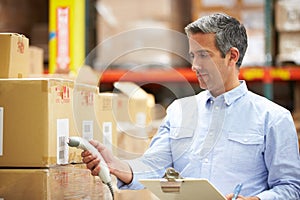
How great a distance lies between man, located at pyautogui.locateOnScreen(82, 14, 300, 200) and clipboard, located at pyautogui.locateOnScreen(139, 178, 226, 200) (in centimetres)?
13

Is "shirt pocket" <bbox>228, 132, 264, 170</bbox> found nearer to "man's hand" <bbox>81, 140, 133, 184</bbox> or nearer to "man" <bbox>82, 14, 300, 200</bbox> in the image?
"man" <bbox>82, 14, 300, 200</bbox>

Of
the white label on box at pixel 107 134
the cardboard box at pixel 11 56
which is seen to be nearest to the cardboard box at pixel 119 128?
the white label on box at pixel 107 134

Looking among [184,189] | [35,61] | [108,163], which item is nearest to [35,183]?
[108,163]

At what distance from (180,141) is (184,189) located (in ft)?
1.23

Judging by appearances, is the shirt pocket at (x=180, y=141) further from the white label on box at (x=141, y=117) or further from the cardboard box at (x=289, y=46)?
the cardboard box at (x=289, y=46)

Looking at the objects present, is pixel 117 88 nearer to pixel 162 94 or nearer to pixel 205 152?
pixel 205 152

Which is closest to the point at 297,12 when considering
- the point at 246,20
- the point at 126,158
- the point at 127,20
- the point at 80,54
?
the point at 246,20

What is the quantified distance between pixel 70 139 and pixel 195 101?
56 cm

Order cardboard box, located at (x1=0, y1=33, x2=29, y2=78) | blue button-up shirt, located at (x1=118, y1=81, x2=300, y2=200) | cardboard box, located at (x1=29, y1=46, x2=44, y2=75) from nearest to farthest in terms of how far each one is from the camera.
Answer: cardboard box, located at (x1=0, y1=33, x2=29, y2=78) → blue button-up shirt, located at (x1=118, y1=81, x2=300, y2=200) → cardboard box, located at (x1=29, y1=46, x2=44, y2=75)

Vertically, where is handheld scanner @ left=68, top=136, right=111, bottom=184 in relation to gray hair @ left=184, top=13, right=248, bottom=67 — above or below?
below

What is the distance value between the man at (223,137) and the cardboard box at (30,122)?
0.59ft

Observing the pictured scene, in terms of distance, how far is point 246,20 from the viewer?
4621mm

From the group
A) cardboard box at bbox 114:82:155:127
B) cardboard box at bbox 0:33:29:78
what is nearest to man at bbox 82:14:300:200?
cardboard box at bbox 0:33:29:78

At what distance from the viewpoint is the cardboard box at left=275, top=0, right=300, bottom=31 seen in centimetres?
460
